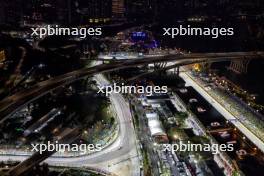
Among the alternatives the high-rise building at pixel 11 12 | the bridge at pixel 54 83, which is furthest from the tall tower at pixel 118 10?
the bridge at pixel 54 83

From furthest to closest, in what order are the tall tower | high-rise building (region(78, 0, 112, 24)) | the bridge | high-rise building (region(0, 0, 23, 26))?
the tall tower < high-rise building (region(78, 0, 112, 24)) < high-rise building (region(0, 0, 23, 26)) < the bridge

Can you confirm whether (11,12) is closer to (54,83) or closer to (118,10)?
(118,10)

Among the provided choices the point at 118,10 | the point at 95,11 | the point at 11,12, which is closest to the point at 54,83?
the point at 11,12

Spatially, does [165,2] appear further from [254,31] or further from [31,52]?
[31,52]

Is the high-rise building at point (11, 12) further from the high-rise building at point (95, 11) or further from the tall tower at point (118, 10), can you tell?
the tall tower at point (118, 10)

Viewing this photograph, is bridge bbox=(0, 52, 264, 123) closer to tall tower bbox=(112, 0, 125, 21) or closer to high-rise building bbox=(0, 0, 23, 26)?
high-rise building bbox=(0, 0, 23, 26)

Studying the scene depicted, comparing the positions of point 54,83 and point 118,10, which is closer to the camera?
point 54,83

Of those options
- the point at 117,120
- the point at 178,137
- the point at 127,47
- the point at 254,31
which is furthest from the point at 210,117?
the point at 254,31

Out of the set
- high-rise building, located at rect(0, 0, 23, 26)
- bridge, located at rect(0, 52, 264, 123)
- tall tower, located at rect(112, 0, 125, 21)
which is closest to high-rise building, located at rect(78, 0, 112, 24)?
tall tower, located at rect(112, 0, 125, 21)
